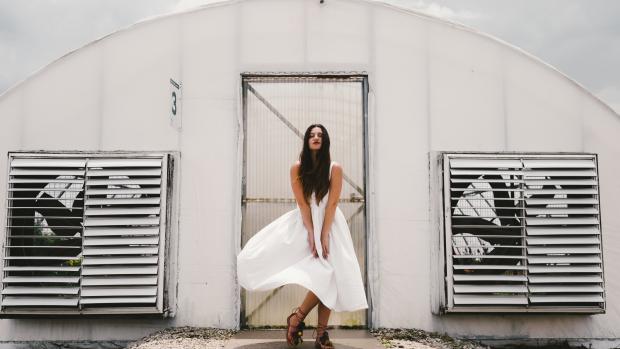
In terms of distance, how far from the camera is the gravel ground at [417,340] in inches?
205

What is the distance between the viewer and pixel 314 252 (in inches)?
186

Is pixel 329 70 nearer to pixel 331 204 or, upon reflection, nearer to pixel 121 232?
pixel 331 204

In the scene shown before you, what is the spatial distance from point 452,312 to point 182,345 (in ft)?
8.55

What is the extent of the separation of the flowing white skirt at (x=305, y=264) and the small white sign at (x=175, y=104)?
1626 mm

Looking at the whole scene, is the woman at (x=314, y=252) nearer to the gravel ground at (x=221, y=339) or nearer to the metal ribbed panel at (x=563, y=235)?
the gravel ground at (x=221, y=339)

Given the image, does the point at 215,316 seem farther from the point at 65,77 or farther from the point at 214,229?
the point at 65,77

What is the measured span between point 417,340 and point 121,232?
3058mm

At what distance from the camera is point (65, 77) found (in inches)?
234

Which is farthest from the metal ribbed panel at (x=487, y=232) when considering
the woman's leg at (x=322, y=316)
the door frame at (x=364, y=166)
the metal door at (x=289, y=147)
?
the woman's leg at (x=322, y=316)

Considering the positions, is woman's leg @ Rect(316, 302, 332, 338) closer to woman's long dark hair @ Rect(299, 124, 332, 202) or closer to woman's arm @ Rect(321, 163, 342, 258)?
woman's arm @ Rect(321, 163, 342, 258)

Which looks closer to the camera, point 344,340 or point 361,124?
point 344,340

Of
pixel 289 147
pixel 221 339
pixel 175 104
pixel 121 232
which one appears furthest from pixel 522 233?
pixel 121 232

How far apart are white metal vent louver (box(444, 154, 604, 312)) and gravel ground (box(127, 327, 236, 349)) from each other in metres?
2.25

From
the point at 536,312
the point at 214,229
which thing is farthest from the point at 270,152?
the point at 536,312
